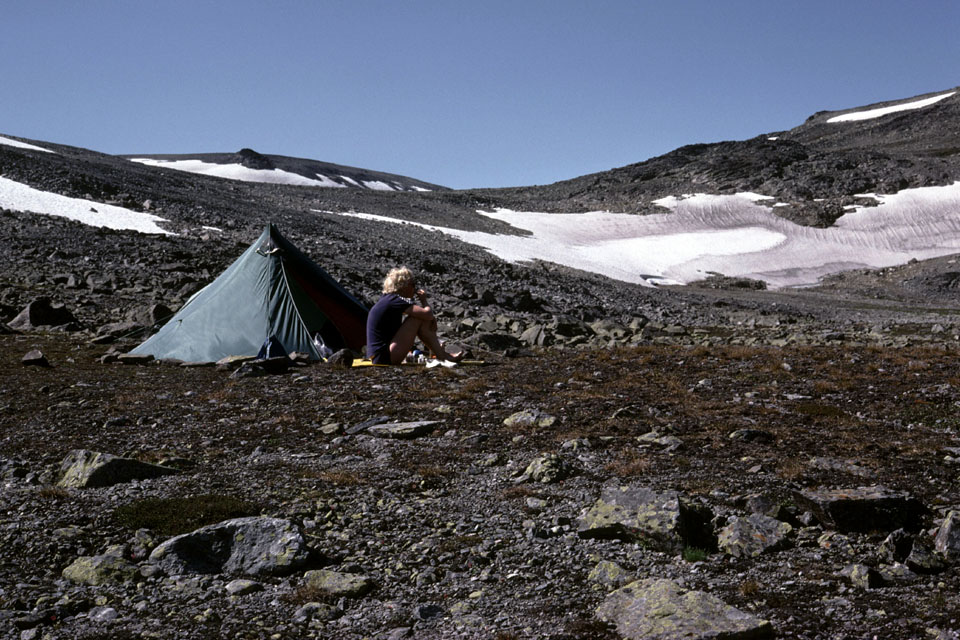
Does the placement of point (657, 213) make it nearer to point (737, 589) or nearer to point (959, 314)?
point (959, 314)

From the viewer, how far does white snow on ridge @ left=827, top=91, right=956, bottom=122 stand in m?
115

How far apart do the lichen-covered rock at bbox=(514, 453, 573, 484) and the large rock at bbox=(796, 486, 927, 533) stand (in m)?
2.34

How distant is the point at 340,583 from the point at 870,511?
4.04 meters

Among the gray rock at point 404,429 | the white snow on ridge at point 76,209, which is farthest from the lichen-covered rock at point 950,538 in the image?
the white snow on ridge at point 76,209

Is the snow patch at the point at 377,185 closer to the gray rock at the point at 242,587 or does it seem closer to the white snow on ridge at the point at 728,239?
the white snow on ridge at the point at 728,239

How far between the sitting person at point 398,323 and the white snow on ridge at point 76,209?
22.5m

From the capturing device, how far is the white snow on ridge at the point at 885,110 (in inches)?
4530

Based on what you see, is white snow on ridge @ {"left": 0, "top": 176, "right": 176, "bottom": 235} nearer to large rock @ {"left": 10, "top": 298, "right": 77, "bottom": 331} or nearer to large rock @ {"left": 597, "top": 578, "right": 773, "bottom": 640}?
large rock @ {"left": 10, "top": 298, "right": 77, "bottom": 331}

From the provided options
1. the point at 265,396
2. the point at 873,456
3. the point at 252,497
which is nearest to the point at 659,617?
the point at 252,497

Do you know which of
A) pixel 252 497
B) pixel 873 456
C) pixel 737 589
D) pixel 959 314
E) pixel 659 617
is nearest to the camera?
pixel 659 617

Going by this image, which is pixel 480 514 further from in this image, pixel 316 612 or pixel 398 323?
pixel 398 323

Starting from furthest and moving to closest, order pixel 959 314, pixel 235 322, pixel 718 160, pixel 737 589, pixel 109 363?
pixel 718 160 → pixel 959 314 → pixel 235 322 → pixel 109 363 → pixel 737 589

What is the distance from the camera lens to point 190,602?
4918 millimetres

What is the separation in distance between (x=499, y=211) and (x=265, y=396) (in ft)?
200
